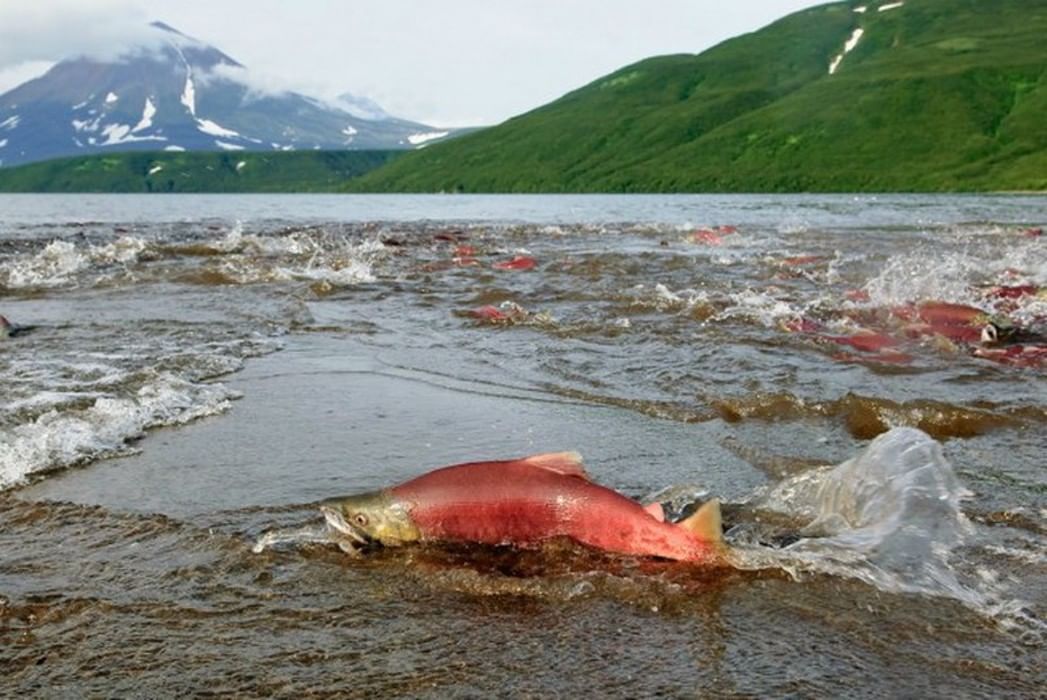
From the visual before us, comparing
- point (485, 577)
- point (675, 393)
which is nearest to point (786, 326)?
point (675, 393)

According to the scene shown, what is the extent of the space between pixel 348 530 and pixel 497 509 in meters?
0.73

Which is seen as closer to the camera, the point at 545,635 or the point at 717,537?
the point at 545,635

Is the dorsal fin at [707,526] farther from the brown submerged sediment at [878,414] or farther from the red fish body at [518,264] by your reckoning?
the red fish body at [518,264]

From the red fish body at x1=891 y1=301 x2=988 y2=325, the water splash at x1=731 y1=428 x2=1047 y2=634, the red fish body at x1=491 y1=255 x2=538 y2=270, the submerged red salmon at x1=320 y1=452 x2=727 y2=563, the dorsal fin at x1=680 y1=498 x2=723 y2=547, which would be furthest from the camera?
the red fish body at x1=491 y1=255 x2=538 y2=270

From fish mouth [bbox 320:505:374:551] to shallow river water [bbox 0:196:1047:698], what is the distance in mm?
137

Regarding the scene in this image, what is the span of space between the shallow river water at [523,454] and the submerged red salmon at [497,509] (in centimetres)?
13

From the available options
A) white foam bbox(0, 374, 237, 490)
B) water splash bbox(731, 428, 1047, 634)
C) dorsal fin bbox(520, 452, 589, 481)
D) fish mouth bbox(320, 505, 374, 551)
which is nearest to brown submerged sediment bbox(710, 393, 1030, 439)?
water splash bbox(731, 428, 1047, 634)

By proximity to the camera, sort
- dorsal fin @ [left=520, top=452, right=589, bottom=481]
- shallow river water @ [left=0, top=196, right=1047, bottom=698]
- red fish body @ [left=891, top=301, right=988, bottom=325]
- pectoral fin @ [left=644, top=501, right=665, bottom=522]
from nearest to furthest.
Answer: shallow river water @ [left=0, top=196, right=1047, bottom=698] < pectoral fin @ [left=644, top=501, right=665, bottom=522] < dorsal fin @ [left=520, top=452, right=589, bottom=481] < red fish body @ [left=891, top=301, right=988, bottom=325]

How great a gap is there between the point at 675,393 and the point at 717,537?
4269 mm

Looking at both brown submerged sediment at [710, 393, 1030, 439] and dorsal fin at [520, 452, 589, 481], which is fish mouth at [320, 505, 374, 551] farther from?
brown submerged sediment at [710, 393, 1030, 439]

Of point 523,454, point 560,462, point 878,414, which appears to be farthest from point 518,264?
point 560,462

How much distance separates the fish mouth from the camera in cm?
452

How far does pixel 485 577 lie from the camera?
419 centimetres

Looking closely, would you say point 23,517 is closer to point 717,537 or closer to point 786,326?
point 717,537
